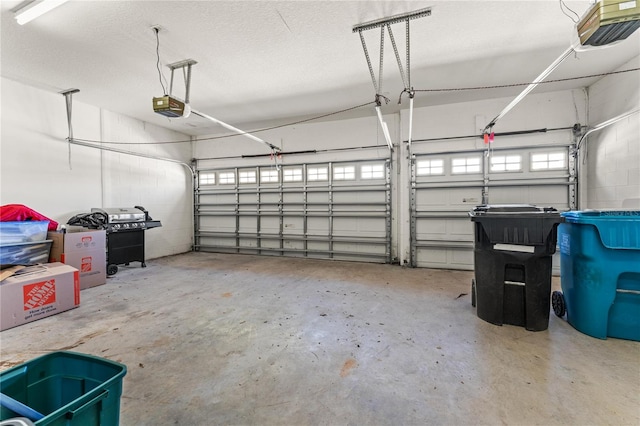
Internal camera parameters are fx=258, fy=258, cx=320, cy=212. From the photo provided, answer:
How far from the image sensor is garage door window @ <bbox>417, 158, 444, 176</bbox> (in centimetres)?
484

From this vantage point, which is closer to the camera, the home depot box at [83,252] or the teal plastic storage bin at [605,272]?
the teal plastic storage bin at [605,272]

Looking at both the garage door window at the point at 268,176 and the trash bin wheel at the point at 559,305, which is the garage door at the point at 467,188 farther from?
the garage door window at the point at 268,176

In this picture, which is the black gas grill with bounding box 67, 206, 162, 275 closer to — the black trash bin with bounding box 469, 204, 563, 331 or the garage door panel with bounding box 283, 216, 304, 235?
the garage door panel with bounding box 283, 216, 304, 235

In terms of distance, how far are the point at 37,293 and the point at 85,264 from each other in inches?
40.7

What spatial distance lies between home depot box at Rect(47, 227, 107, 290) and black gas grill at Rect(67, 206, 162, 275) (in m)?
0.34

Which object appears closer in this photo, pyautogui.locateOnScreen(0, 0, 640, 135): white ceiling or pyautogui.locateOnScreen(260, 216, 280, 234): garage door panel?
pyautogui.locateOnScreen(0, 0, 640, 135): white ceiling

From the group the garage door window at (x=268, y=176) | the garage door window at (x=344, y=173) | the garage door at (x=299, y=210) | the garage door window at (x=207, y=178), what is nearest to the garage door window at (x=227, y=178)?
the garage door at (x=299, y=210)

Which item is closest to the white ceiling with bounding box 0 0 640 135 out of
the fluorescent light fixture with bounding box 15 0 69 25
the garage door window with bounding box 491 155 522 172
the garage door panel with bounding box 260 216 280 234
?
the fluorescent light fixture with bounding box 15 0 69 25

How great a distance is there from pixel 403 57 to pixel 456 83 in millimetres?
1222

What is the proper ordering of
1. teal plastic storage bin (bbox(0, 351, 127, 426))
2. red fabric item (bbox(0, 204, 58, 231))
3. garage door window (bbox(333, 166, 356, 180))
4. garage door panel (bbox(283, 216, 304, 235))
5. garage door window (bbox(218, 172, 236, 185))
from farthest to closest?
garage door window (bbox(218, 172, 236, 185)) → garage door panel (bbox(283, 216, 304, 235)) → garage door window (bbox(333, 166, 356, 180)) → red fabric item (bbox(0, 204, 58, 231)) → teal plastic storage bin (bbox(0, 351, 127, 426))

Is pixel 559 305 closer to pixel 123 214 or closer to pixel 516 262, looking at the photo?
pixel 516 262

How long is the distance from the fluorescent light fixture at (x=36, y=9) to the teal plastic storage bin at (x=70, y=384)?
264 cm

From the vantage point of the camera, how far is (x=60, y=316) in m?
2.71

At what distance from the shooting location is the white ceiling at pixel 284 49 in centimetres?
240
